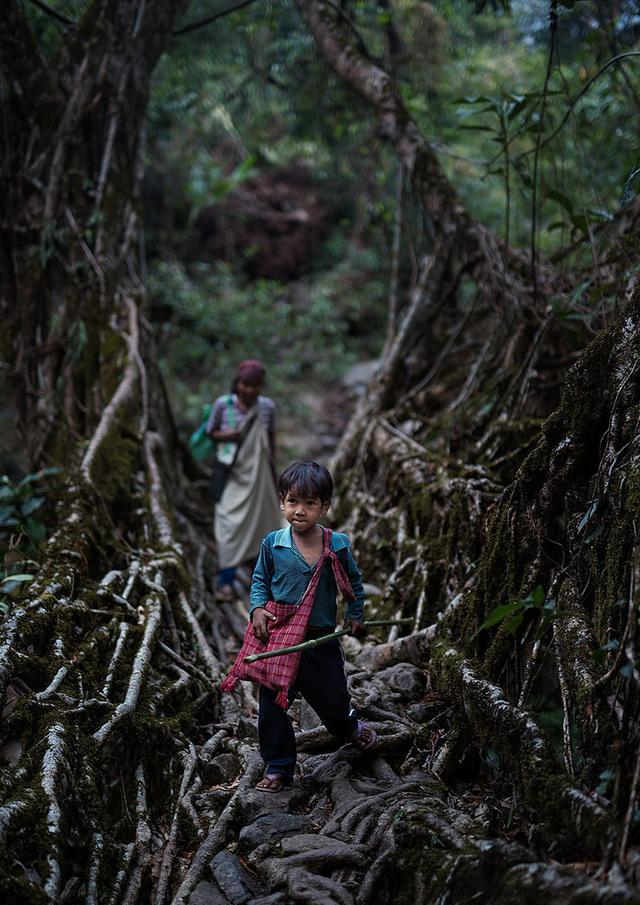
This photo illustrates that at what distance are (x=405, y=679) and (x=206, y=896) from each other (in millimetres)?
1319

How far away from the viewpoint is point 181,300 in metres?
9.66

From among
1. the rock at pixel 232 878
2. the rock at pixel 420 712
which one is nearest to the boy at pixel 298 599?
the rock at pixel 420 712

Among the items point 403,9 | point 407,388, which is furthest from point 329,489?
point 403,9

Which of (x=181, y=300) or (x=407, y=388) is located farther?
(x=181, y=300)

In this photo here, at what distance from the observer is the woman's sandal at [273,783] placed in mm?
2605

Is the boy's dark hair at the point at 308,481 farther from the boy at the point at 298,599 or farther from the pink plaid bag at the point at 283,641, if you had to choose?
the pink plaid bag at the point at 283,641

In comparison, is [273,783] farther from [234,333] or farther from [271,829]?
[234,333]

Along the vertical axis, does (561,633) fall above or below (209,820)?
above

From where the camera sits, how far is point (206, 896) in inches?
82.9

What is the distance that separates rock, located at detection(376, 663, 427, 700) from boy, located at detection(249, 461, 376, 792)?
419mm

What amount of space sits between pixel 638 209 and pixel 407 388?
7.98 ft

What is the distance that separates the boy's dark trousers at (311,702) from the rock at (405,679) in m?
0.46

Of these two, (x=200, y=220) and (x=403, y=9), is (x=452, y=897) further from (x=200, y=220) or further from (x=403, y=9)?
(x=200, y=220)

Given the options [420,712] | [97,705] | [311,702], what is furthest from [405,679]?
[97,705]
